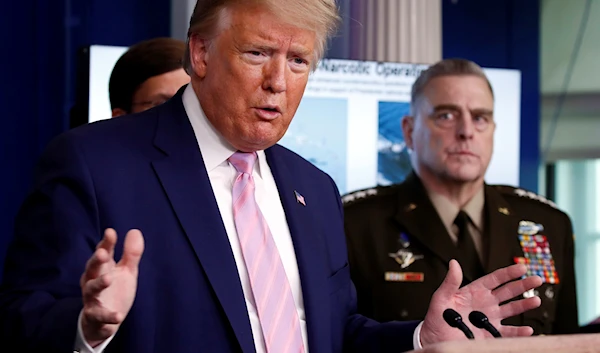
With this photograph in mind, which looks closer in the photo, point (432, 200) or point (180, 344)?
point (180, 344)

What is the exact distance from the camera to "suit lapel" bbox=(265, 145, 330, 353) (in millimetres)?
1911

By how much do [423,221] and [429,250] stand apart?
0.32 ft

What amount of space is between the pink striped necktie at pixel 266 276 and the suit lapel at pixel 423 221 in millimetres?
1200

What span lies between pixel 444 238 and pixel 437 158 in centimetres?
27

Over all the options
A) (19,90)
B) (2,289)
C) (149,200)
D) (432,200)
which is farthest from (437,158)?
(19,90)

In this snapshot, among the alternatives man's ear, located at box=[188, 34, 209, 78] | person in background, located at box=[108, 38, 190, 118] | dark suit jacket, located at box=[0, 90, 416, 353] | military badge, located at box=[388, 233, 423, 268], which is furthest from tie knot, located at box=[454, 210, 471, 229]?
man's ear, located at box=[188, 34, 209, 78]

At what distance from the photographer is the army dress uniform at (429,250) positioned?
2.98 m

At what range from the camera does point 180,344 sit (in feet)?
5.71

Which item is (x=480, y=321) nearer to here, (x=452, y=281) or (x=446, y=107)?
(x=452, y=281)

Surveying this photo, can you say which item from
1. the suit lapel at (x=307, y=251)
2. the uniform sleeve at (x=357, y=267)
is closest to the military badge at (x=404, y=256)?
the uniform sleeve at (x=357, y=267)

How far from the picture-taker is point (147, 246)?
1754 millimetres

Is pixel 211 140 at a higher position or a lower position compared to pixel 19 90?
lower

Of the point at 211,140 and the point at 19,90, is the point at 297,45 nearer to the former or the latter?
the point at 211,140

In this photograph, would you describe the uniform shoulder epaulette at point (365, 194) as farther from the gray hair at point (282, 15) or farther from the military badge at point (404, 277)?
the gray hair at point (282, 15)
